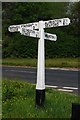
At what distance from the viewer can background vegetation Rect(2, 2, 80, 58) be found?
30.5 metres

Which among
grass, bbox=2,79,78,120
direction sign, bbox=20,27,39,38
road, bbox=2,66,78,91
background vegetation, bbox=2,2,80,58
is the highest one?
background vegetation, bbox=2,2,80,58

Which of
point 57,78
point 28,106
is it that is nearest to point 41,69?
point 28,106

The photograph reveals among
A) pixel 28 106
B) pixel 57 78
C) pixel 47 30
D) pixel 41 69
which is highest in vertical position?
pixel 47 30

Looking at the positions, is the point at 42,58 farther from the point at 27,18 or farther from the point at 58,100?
the point at 27,18

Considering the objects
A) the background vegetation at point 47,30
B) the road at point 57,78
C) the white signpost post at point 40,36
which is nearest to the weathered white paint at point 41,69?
the white signpost post at point 40,36

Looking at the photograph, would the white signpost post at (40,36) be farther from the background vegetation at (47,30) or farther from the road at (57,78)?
the background vegetation at (47,30)

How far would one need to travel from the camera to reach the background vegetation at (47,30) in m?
30.5

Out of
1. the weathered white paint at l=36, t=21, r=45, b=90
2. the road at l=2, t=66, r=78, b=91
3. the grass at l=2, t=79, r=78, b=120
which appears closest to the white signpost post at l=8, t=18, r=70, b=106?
the weathered white paint at l=36, t=21, r=45, b=90

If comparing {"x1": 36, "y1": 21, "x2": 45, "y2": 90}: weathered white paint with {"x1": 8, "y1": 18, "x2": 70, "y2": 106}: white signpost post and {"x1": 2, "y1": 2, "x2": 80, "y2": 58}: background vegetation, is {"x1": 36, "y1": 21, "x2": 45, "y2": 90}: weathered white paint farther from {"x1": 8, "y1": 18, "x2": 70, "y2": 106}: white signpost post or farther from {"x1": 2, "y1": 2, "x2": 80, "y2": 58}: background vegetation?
{"x1": 2, "y1": 2, "x2": 80, "y2": 58}: background vegetation

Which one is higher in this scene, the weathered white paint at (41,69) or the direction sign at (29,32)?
the direction sign at (29,32)

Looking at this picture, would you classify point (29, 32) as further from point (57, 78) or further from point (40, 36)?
point (57, 78)

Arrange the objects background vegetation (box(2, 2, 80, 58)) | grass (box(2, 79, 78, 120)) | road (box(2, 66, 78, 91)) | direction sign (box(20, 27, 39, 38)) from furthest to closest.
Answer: background vegetation (box(2, 2, 80, 58))
road (box(2, 66, 78, 91))
direction sign (box(20, 27, 39, 38))
grass (box(2, 79, 78, 120))

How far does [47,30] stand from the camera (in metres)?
31.4

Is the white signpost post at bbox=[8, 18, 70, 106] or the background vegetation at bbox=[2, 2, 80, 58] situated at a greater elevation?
Result: the background vegetation at bbox=[2, 2, 80, 58]
